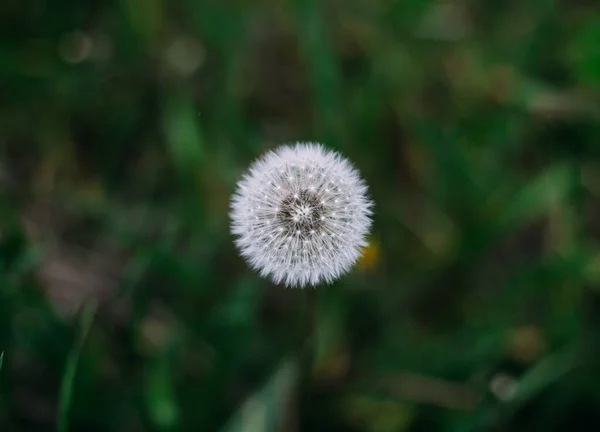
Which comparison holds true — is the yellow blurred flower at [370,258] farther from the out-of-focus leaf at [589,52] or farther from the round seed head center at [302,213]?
the out-of-focus leaf at [589,52]

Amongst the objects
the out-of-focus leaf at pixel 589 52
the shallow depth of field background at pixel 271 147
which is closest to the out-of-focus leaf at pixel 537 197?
the shallow depth of field background at pixel 271 147

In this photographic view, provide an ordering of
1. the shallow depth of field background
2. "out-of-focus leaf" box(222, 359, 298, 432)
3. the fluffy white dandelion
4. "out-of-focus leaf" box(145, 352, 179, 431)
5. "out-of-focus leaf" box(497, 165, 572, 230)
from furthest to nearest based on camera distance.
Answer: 1. "out-of-focus leaf" box(497, 165, 572, 230)
2. the shallow depth of field background
3. "out-of-focus leaf" box(145, 352, 179, 431)
4. "out-of-focus leaf" box(222, 359, 298, 432)
5. the fluffy white dandelion

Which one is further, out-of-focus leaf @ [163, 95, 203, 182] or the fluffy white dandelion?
out-of-focus leaf @ [163, 95, 203, 182]

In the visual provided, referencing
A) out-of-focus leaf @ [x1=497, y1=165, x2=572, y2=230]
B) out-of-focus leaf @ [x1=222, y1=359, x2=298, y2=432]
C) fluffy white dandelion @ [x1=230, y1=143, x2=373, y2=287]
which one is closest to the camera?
fluffy white dandelion @ [x1=230, y1=143, x2=373, y2=287]

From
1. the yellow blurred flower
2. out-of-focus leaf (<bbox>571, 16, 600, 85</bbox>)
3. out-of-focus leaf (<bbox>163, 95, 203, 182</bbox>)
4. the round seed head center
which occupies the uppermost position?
out-of-focus leaf (<bbox>571, 16, 600, 85</bbox>)

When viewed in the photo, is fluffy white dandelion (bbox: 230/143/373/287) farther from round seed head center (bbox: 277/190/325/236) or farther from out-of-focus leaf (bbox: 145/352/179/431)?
out-of-focus leaf (bbox: 145/352/179/431)

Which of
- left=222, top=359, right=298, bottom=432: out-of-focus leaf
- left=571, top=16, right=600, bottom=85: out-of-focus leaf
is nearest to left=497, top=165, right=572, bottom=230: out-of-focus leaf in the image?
left=571, top=16, right=600, bottom=85: out-of-focus leaf

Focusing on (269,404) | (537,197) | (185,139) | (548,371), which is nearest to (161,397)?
(269,404)

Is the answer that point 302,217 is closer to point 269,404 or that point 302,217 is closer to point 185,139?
point 269,404
